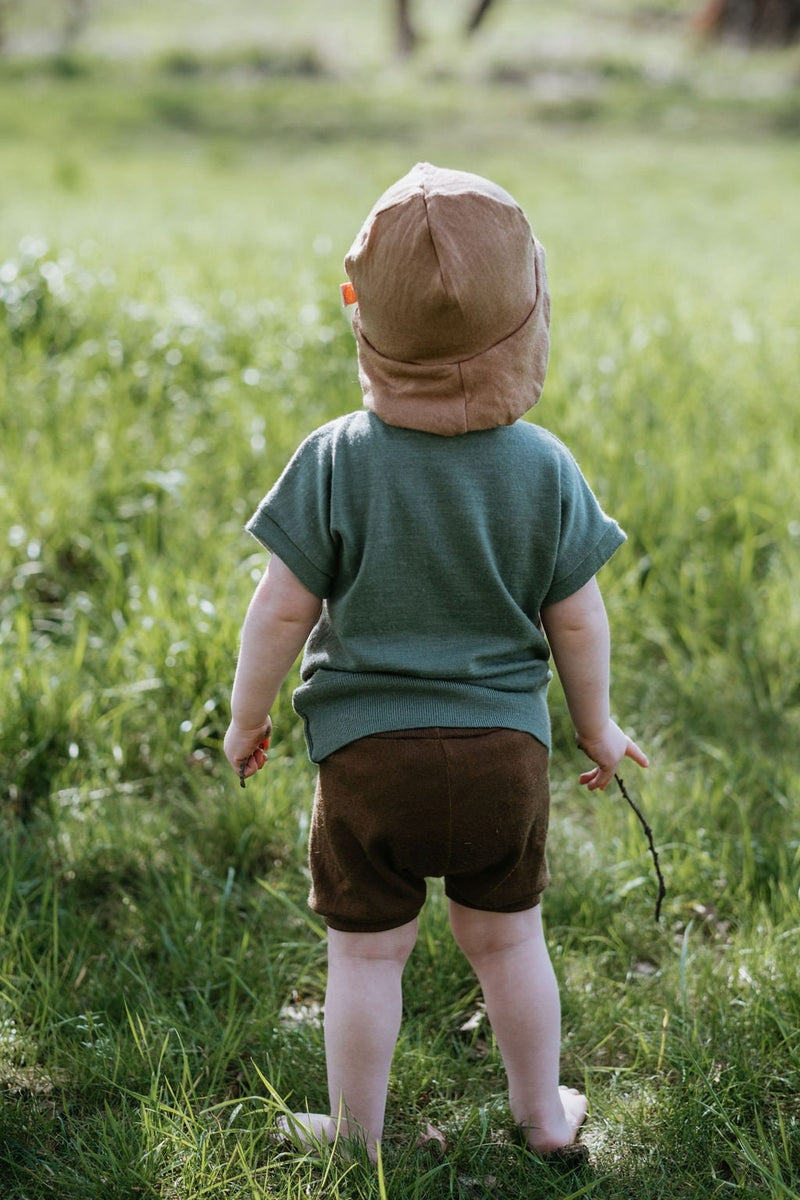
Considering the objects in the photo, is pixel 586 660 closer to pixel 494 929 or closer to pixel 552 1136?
pixel 494 929

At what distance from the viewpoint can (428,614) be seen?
1.81 meters

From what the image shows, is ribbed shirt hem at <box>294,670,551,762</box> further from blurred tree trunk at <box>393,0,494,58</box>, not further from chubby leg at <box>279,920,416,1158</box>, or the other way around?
blurred tree trunk at <box>393,0,494,58</box>

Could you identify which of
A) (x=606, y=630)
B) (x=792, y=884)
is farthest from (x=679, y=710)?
(x=606, y=630)

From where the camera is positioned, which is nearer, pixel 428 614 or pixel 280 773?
pixel 428 614

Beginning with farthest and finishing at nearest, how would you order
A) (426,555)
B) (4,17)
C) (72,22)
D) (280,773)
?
(72,22) → (4,17) → (280,773) → (426,555)

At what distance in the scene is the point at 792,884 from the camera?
8.17 ft

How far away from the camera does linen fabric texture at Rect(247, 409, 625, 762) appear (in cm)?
177

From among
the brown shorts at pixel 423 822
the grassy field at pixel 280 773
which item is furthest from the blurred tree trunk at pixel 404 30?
the brown shorts at pixel 423 822

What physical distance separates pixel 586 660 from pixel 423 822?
353 millimetres

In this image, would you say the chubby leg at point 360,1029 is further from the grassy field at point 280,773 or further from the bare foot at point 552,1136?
the bare foot at point 552,1136

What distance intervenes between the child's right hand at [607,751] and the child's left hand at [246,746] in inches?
19.8

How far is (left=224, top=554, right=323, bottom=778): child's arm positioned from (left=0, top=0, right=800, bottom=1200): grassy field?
0.61 m

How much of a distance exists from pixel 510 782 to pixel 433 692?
17cm

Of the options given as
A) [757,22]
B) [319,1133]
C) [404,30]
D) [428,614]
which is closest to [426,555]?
[428,614]
